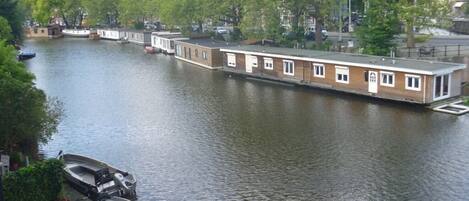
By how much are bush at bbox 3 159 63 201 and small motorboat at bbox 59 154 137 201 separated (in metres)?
1.74

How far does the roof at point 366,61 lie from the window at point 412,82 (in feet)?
1.35

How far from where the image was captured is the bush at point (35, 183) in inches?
727

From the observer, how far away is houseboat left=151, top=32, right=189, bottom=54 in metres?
68.6

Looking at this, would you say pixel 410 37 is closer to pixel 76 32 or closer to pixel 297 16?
pixel 297 16

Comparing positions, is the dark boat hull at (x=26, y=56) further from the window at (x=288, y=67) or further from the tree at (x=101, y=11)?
the tree at (x=101, y=11)

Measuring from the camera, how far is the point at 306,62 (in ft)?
141

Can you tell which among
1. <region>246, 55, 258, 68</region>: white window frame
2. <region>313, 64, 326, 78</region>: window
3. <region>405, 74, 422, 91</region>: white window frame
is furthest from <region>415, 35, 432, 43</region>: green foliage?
<region>405, 74, 422, 91</region>: white window frame

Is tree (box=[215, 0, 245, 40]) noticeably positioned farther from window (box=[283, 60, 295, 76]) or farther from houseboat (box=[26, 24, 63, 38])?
houseboat (box=[26, 24, 63, 38])

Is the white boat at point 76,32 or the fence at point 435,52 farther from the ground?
the white boat at point 76,32

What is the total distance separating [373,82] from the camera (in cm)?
3769

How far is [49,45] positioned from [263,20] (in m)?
40.7

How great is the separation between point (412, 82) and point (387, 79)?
189cm

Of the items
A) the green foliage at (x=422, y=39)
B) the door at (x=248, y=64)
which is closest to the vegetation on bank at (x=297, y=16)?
the green foliage at (x=422, y=39)

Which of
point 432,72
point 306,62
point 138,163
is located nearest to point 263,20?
point 306,62
